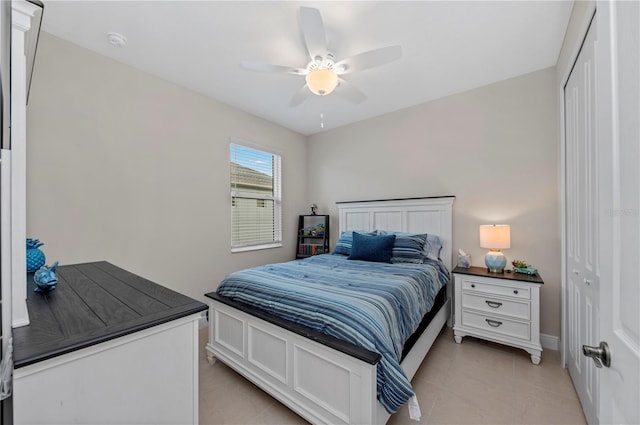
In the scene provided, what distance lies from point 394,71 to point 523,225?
6.65 feet

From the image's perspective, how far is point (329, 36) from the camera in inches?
81.6

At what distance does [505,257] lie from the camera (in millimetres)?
2736

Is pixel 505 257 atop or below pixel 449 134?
below

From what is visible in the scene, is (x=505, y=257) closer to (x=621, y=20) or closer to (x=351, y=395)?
(x=351, y=395)

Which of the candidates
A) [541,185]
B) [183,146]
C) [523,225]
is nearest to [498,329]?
[523,225]

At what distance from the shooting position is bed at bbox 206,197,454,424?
4.52 ft

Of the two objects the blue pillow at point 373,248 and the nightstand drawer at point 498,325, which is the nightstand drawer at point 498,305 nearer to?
the nightstand drawer at point 498,325

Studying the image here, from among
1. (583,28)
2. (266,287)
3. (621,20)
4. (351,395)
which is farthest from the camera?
(266,287)

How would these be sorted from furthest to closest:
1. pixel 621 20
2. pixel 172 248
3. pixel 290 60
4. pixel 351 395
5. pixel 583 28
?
pixel 172 248
pixel 290 60
pixel 583 28
pixel 351 395
pixel 621 20

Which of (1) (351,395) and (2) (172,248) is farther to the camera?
(2) (172,248)

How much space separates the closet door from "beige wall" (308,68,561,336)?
0.48 metres

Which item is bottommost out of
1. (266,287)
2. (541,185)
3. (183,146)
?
(266,287)

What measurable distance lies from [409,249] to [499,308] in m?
0.95

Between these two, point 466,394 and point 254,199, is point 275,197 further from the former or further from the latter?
point 466,394
